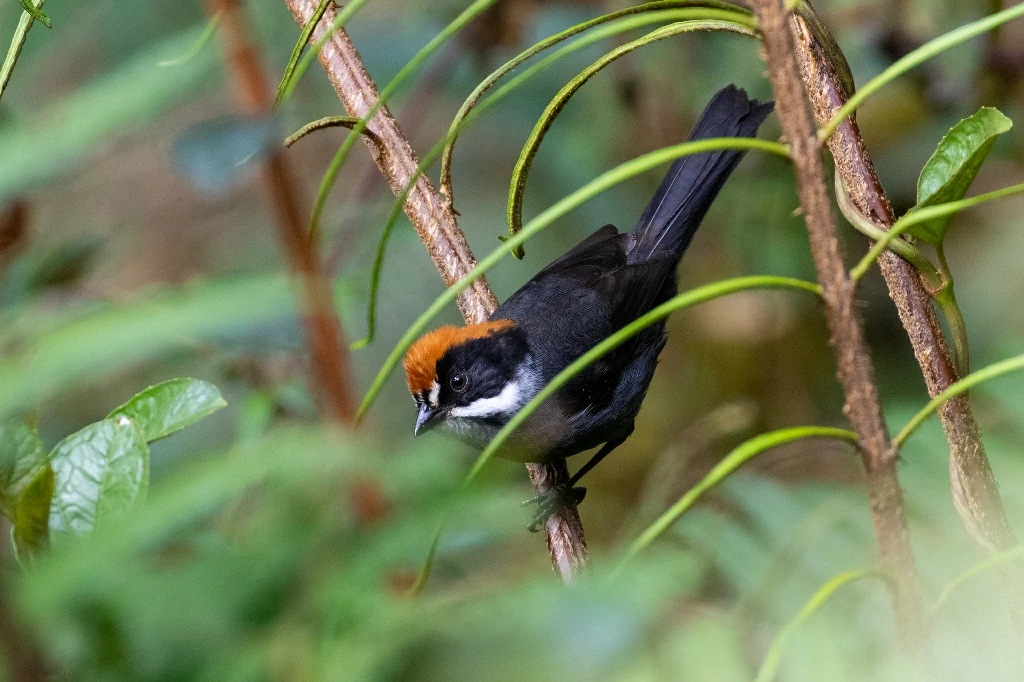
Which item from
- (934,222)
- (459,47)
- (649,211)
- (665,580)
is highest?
(459,47)

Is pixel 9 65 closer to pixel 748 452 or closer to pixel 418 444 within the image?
pixel 418 444

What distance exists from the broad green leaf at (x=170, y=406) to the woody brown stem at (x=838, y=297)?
76 centimetres

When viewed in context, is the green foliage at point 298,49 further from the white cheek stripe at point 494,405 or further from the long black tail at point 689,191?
the long black tail at point 689,191

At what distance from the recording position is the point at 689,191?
3.31 m

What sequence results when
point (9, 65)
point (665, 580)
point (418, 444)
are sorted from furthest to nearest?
point (9, 65) → point (418, 444) → point (665, 580)

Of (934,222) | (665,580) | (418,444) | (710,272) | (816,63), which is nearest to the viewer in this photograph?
(665,580)

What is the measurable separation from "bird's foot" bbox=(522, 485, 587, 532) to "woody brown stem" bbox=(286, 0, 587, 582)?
0.02 m

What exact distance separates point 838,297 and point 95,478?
0.83 meters

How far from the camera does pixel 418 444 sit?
0.75 metres

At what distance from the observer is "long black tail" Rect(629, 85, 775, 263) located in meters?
3.08

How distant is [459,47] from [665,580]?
125 inches

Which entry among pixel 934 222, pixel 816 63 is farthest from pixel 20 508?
pixel 816 63

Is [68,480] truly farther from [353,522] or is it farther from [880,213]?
[880,213]

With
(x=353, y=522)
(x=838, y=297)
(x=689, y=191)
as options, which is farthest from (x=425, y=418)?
(x=353, y=522)
